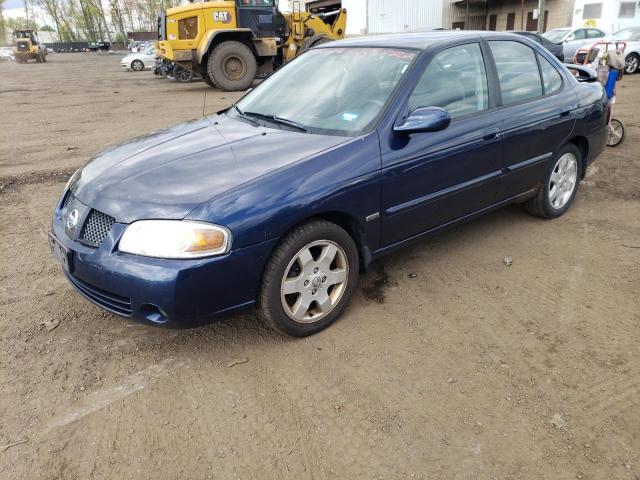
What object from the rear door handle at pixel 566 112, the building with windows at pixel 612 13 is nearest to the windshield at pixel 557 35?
the building with windows at pixel 612 13

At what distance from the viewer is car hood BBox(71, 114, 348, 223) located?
2623 millimetres

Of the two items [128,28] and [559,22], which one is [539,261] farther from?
[128,28]

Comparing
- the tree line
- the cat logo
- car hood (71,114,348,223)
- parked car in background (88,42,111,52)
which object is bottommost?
car hood (71,114,348,223)

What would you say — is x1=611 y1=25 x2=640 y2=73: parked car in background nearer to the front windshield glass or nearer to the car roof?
the car roof

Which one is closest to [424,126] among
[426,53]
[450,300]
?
[426,53]

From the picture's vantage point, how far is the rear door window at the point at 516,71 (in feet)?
12.8

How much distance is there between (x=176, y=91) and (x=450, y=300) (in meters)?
15.0

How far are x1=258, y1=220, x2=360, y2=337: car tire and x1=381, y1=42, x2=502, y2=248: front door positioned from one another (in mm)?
361

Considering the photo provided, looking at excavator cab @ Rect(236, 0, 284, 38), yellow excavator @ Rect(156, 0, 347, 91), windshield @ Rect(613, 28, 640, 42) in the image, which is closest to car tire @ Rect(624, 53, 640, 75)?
windshield @ Rect(613, 28, 640, 42)

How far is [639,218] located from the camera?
471 cm

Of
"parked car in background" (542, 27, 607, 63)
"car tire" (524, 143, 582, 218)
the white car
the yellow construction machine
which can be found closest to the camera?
"car tire" (524, 143, 582, 218)

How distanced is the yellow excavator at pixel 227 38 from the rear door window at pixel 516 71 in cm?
1131

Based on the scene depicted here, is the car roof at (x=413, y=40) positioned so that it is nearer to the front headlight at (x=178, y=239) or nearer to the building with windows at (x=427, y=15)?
the front headlight at (x=178, y=239)

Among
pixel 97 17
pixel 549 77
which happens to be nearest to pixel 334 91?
pixel 549 77
